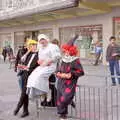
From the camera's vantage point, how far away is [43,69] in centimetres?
853

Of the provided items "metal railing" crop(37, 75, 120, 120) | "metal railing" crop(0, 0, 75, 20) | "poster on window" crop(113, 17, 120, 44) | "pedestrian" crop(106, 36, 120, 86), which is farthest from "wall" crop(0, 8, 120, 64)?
"metal railing" crop(37, 75, 120, 120)

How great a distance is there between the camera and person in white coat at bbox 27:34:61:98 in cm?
833

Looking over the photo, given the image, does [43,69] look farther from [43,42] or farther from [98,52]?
[98,52]

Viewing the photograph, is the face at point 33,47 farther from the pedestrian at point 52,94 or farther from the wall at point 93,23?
the wall at point 93,23

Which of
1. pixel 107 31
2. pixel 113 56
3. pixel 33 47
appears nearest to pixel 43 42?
pixel 33 47

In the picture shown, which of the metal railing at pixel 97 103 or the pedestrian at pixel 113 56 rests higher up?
the pedestrian at pixel 113 56

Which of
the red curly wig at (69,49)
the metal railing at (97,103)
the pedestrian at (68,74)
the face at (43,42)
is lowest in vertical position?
the metal railing at (97,103)

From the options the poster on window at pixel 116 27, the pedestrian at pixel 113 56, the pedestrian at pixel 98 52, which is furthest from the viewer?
the pedestrian at pixel 98 52

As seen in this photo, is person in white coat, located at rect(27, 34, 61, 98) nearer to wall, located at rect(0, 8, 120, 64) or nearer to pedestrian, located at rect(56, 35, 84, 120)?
pedestrian, located at rect(56, 35, 84, 120)

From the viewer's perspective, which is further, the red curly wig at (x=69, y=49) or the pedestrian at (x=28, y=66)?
the pedestrian at (x=28, y=66)

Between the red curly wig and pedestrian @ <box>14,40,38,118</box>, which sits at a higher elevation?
the red curly wig

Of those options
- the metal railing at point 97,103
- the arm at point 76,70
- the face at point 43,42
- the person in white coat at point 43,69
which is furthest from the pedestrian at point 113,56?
the arm at point 76,70

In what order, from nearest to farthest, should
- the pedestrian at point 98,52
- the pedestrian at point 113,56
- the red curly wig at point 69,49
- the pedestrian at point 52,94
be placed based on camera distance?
the red curly wig at point 69,49, the pedestrian at point 52,94, the pedestrian at point 113,56, the pedestrian at point 98,52

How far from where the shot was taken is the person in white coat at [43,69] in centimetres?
833
